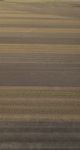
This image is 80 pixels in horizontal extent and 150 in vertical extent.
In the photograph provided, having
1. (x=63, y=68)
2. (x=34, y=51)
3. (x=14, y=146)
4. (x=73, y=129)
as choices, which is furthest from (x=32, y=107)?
(x=34, y=51)

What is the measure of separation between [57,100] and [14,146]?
2129 mm

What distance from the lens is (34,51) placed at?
12.0 metres

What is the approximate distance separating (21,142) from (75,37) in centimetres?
1040

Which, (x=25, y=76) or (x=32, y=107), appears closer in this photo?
(x=32, y=107)

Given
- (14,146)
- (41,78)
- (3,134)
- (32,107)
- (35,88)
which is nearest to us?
(14,146)

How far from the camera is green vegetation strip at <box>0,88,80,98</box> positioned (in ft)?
24.6

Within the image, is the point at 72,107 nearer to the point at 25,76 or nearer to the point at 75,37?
the point at 25,76

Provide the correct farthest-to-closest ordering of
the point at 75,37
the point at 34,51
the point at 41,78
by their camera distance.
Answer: the point at 75,37
the point at 34,51
the point at 41,78

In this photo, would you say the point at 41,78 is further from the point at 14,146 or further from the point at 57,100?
the point at 14,146

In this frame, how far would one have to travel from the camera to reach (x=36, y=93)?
764cm

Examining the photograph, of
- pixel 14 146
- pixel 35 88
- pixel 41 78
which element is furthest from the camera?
pixel 41 78

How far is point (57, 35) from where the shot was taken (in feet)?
52.9

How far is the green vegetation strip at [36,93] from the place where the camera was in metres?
7.50

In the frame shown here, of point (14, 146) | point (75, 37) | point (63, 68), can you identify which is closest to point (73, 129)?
point (14, 146)
